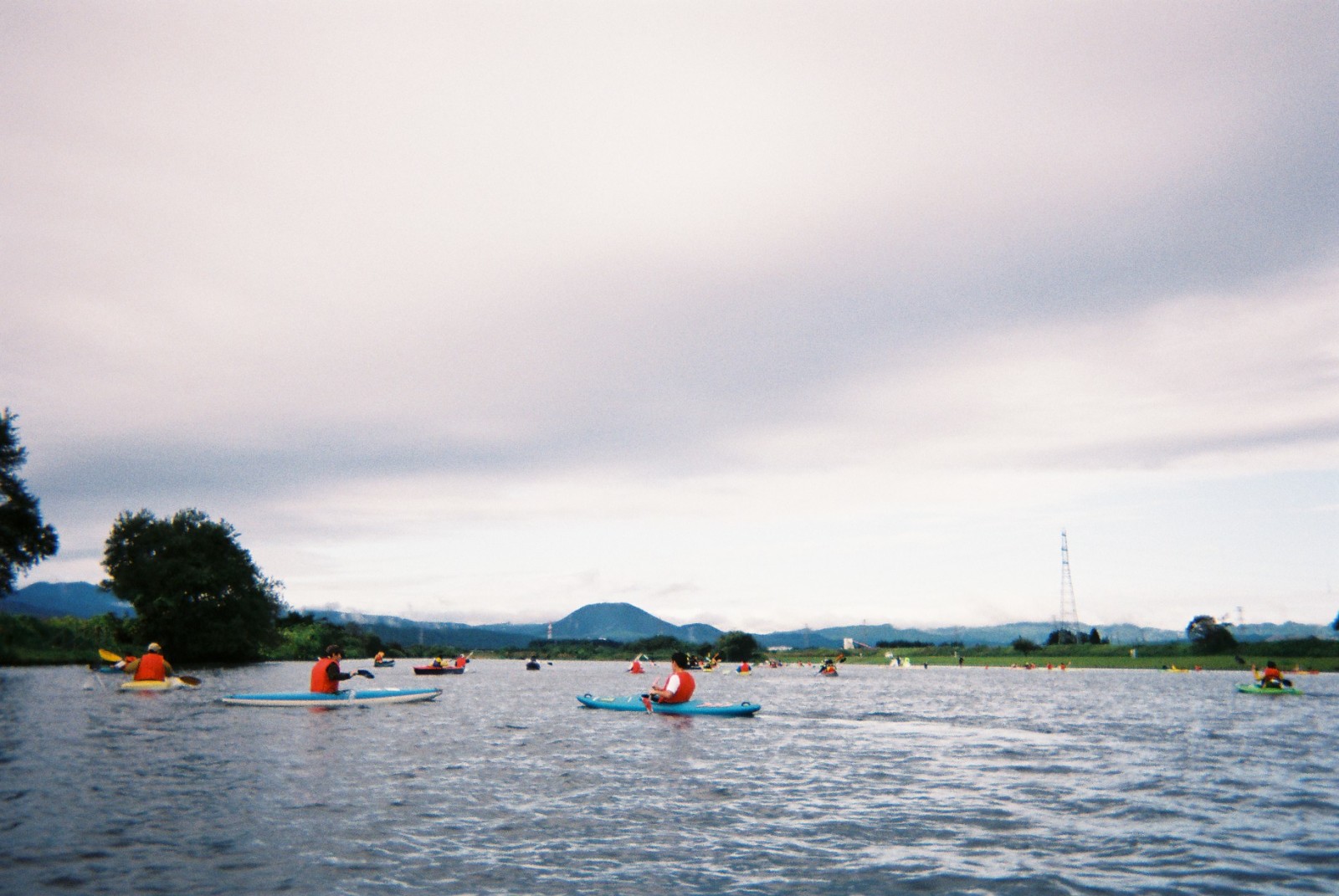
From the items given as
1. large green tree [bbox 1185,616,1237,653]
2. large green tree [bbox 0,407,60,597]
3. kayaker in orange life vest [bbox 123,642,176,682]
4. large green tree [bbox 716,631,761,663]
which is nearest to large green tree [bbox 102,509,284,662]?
large green tree [bbox 0,407,60,597]

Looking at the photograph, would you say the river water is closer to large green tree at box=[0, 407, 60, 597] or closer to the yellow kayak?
the yellow kayak

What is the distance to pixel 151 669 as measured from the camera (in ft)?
152

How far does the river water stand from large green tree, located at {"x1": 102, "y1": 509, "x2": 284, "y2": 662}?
62067mm

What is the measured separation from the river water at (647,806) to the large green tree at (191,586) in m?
62.1

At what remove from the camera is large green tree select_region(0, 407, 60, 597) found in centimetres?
6481

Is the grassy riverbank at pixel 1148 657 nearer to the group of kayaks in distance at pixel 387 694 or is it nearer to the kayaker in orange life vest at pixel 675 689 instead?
the group of kayaks in distance at pixel 387 694

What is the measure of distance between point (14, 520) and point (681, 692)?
56360 millimetres

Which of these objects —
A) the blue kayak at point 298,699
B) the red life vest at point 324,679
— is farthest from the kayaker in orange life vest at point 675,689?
the red life vest at point 324,679

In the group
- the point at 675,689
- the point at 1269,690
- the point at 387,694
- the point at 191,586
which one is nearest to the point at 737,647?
the point at 191,586

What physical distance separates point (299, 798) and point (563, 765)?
7.64 m

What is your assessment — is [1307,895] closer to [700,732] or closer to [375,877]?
[375,877]

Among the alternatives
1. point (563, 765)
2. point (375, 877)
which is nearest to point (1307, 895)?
point (375, 877)

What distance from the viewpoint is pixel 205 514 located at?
349 ft

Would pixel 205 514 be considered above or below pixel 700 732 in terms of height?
above
